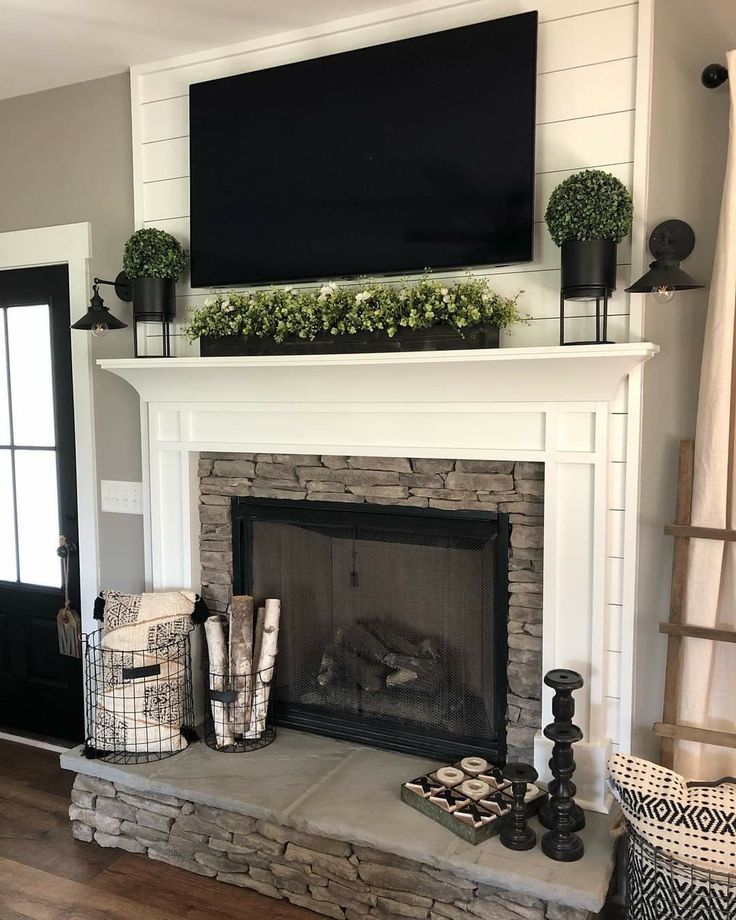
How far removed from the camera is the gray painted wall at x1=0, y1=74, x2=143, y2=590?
2.95 m

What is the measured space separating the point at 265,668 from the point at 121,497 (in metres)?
0.86

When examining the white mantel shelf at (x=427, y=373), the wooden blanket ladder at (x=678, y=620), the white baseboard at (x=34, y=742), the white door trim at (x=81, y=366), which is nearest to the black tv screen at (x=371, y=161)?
the white mantel shelf at (x=427, y=373)

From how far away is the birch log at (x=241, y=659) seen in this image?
2.72 metres

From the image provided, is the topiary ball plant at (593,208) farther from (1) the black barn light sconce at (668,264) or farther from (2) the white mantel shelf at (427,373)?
(2) the white mantel shelf at (427,373)

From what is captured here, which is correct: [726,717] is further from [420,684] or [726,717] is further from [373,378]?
[373,378]

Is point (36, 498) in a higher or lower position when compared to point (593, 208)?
lower

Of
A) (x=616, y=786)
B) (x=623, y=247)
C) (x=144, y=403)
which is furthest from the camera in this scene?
(x=144, y=403)

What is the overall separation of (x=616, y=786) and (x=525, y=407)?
3.36 feet

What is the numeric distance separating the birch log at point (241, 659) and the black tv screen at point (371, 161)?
3.63 ft

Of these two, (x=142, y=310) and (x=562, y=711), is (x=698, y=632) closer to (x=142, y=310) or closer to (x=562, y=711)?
(x=562, y=711)

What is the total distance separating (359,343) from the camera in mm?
2410

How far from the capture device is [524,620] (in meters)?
2.43

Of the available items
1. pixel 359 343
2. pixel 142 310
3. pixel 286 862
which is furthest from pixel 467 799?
pixel 142 310

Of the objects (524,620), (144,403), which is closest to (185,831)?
(524,620)
